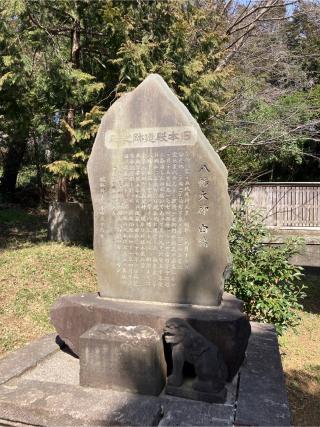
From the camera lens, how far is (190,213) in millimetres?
3818

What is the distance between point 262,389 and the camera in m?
3.32

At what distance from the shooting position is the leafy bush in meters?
5.70

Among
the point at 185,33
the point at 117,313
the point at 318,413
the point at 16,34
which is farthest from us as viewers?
the point at 185,33

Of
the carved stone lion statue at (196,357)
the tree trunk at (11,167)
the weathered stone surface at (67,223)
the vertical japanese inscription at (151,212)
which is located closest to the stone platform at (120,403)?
the carved stone lion statue at (196,357)

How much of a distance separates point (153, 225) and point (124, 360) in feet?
4.10

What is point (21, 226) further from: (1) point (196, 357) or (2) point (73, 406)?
(1) point (196, 357)

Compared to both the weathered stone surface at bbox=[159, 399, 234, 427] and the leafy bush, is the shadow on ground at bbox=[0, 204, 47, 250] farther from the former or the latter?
the weathered stone surface at bbox=[159, 399, 234, 427]

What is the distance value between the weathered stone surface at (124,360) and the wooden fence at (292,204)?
22.5 feet

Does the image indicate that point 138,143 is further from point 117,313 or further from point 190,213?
point 117,313

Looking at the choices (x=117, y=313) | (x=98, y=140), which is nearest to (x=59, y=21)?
(x=98, y=140)

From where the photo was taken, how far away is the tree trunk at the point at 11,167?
16.1 metres

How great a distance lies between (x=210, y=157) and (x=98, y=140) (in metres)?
1.16

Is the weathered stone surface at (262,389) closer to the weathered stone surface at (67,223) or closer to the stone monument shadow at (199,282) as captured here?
the stone monument shadow at (199,282)

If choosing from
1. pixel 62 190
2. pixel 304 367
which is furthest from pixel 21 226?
pixel 304 367
